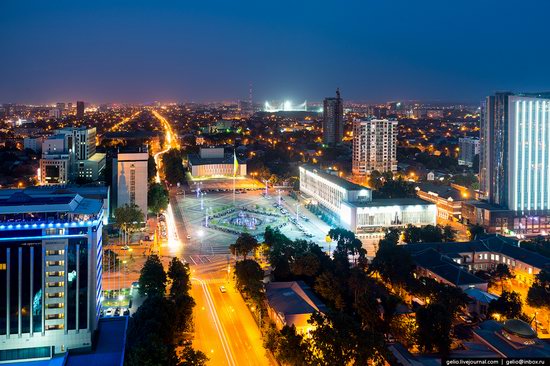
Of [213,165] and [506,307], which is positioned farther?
[213,165]

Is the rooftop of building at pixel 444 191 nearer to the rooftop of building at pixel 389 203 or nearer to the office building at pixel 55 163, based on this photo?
the rooftop of building at pixel 389 203

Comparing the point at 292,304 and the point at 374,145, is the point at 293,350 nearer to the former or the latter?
the point at 292,304

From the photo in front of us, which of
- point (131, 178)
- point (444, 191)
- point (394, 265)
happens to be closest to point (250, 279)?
point (394, 265)

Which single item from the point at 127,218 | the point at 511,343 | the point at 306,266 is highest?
the point at 127,218

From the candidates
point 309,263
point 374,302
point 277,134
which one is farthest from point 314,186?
point 277,134

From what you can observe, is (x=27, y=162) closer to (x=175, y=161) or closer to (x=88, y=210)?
(x=175, y=161)

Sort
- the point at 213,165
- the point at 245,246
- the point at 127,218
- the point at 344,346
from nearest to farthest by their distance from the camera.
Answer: the point at 344,346 < the point at 245,246 < the point at 127,218 < the point at 213,165

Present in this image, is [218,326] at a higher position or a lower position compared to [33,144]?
lower
